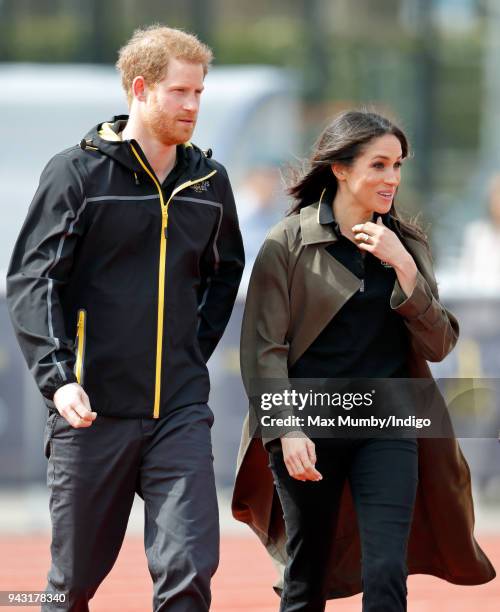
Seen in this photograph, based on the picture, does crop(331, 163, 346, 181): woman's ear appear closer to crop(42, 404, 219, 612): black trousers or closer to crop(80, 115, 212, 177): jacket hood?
crop(80, 115, 212, 177): jacket hood

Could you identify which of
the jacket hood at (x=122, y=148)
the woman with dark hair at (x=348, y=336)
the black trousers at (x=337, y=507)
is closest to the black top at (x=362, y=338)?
the woman with dark hair at (x=348, y=336)

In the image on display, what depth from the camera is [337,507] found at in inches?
188

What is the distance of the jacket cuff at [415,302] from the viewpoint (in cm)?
456

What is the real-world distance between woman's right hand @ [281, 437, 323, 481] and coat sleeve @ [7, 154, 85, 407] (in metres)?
0.77

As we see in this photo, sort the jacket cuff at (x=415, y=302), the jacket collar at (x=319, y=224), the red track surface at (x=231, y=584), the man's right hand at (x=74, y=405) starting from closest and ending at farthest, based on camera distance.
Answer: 1. the man's right hand at (x=74, y=405)
2. the jacket cuff at (x=415, y=302)
3. the jacket collar at (x=319, y=224)
4. the red track surface at (x=231, y=584)

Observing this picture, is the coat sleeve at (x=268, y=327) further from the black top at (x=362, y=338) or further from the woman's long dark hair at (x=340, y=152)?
the woman's long dark hair at (x=340, y=152)

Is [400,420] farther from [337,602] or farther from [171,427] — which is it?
[337,602]

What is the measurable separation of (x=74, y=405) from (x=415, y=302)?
1.17m

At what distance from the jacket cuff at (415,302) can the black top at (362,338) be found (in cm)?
11

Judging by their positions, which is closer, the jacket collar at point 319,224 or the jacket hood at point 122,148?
the jacket hood at point 122,148

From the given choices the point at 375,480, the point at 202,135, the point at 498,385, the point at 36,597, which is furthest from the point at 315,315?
the point at 202,135

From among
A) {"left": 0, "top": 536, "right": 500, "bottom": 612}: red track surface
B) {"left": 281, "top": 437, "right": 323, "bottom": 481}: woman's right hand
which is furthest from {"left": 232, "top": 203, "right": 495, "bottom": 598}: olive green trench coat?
{"left": 0, "top": 536, "right": 500, "bottom": 612}: red track surface

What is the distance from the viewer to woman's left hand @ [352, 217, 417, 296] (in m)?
4.60

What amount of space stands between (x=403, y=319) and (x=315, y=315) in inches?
11.9
